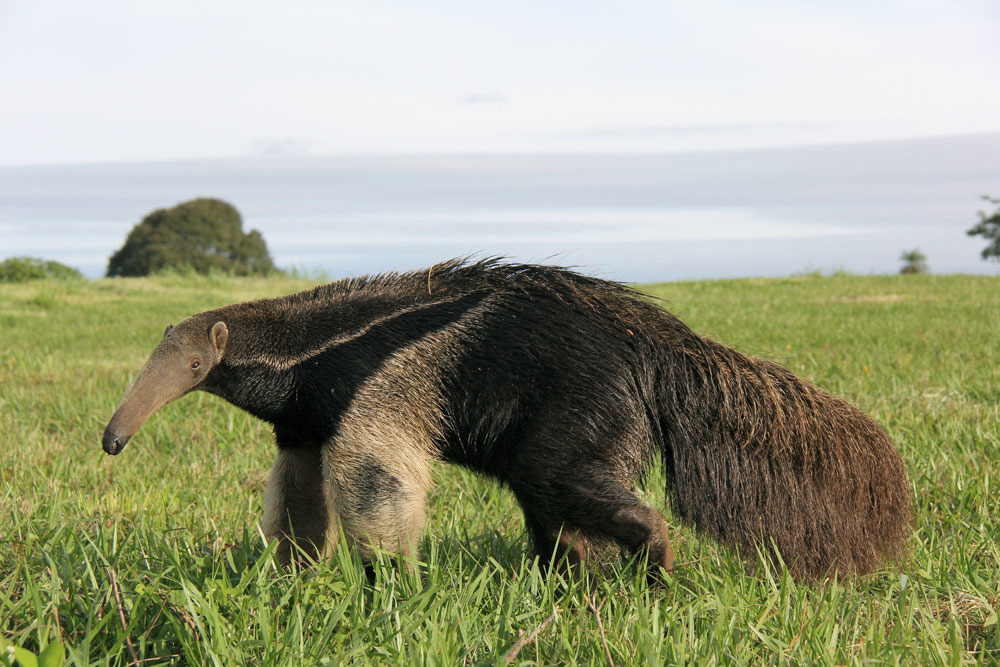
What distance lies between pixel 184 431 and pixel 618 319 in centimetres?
378

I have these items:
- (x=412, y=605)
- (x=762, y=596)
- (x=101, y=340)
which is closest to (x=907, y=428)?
(x=762, y=596)

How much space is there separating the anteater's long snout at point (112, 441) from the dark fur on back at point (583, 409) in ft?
1.50

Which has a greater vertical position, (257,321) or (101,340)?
(257,321)

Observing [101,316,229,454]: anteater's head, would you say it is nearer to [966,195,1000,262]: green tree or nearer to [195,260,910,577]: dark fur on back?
[195,260,910,577]: dark fur on back

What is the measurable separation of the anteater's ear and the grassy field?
689 millimetres

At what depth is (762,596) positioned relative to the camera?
3.09m

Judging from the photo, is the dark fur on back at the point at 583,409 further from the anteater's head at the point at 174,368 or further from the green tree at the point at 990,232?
the green tree at the point at 990,232

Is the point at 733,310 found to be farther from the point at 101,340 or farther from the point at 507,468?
the point at 507,468

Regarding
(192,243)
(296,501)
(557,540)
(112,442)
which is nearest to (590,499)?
(557,540)

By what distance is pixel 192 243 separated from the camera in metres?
39.1

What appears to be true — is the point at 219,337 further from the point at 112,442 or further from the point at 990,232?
the point at 990,232

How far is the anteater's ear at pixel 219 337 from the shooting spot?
320 centimetres

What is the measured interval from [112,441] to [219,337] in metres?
0.51

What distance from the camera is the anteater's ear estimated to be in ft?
10.5
